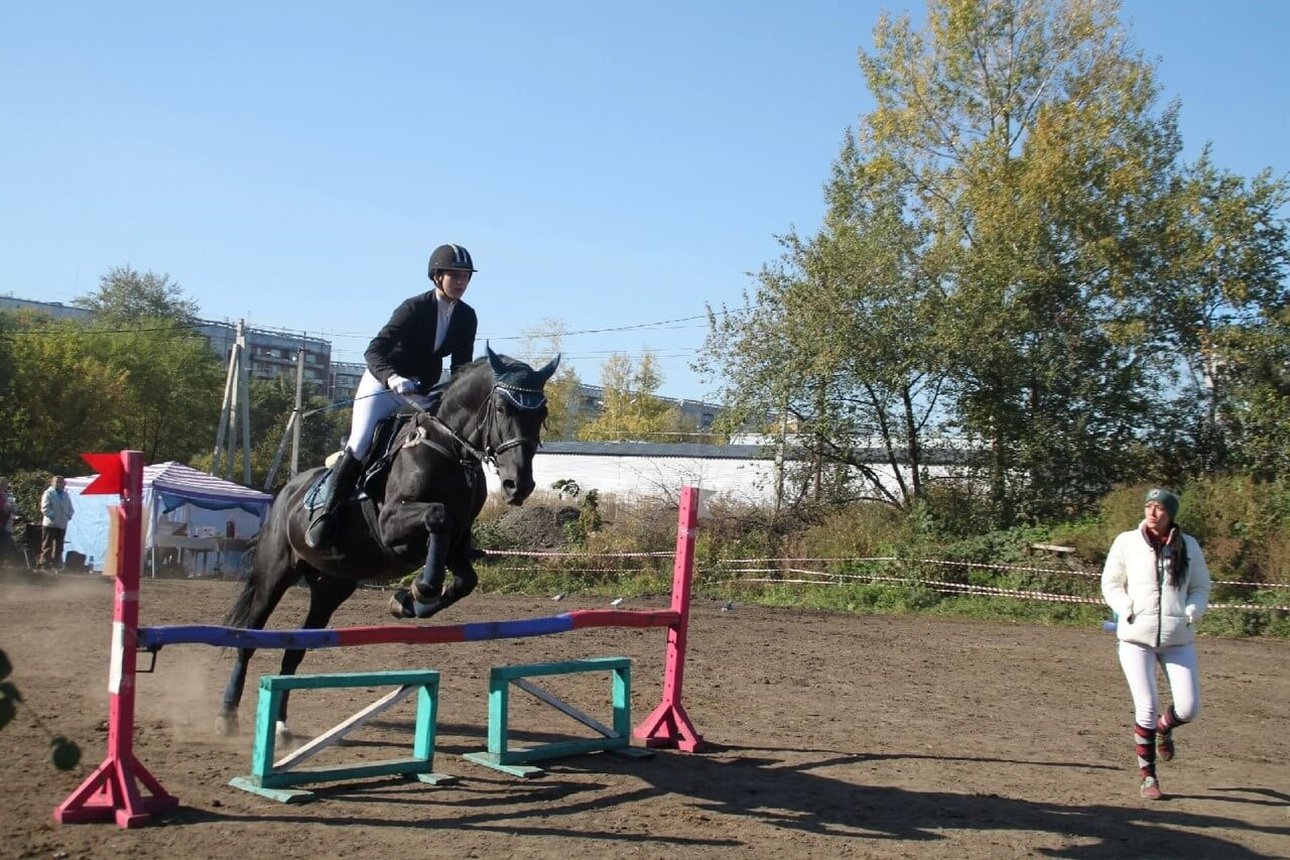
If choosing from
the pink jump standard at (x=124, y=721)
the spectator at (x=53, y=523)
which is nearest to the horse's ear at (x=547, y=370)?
the pink jump standard at (x=124, y=721)

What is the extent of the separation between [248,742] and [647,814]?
9.86 ft

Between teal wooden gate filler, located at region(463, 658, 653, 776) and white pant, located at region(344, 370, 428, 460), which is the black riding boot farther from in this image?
teal wooden gate filler, located at region(463, 658, 653, 776)

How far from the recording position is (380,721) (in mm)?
8141

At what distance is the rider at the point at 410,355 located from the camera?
22.7ft

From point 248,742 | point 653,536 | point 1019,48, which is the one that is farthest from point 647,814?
point 1019,48

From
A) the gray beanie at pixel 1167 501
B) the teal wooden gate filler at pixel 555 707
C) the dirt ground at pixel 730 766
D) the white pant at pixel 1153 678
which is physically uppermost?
the gray beanie at pixel 1167 501

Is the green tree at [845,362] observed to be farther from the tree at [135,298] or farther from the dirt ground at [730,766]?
the tree at [135,298]

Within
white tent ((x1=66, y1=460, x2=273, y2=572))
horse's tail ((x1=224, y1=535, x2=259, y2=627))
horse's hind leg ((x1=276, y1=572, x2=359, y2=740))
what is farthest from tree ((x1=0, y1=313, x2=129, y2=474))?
horse's hind leg ((x1=276, y1=572, x2=359, y2=740))

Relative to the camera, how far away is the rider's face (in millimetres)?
6930

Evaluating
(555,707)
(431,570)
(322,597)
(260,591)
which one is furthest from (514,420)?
(260,591)

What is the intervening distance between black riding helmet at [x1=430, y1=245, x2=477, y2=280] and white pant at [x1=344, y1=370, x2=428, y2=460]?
0.86 meters

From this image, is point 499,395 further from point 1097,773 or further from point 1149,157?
point 1149,157

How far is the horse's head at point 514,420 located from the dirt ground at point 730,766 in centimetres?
175

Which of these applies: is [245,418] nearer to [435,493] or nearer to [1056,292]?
[1056,292]
